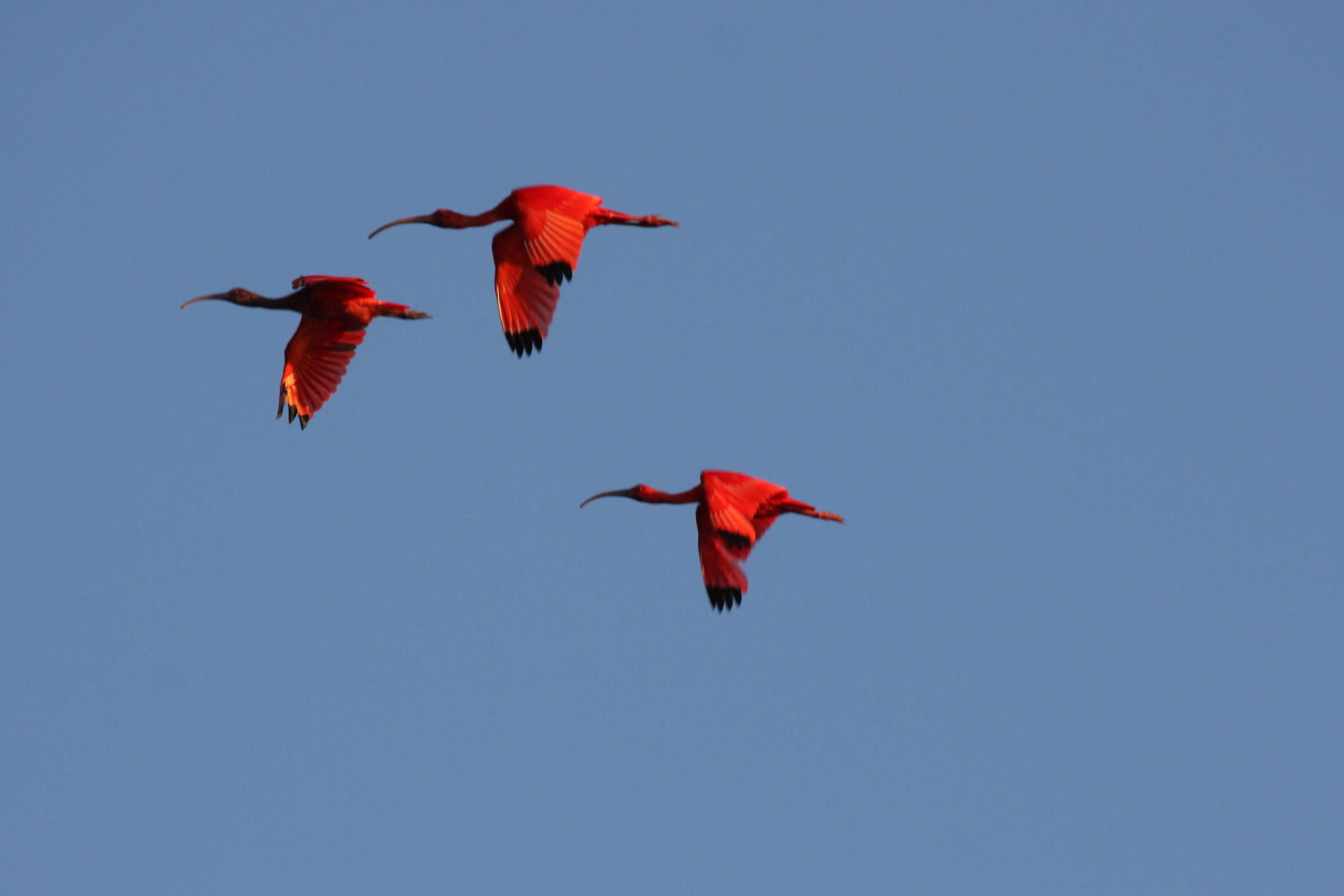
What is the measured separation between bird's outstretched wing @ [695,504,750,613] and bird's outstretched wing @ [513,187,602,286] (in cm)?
392

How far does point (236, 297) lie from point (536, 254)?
20.4ft

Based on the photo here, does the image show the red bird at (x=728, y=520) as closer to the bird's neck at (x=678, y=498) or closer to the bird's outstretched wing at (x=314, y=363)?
the bird's neck at (x=678, y=498)

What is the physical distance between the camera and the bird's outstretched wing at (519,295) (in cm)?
2858

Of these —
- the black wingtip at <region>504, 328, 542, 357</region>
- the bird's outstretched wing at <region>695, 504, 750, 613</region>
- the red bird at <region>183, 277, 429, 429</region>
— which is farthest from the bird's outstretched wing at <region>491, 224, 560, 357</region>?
the bird's outstretched wing at <region>695, 504, 750, 613</region>

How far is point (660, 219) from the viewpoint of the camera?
3069 centimetres

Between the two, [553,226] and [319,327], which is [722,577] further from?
[319,327]

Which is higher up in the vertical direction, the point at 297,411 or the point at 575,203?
the point at 575,203

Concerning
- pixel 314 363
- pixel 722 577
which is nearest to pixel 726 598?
pixel 722 577

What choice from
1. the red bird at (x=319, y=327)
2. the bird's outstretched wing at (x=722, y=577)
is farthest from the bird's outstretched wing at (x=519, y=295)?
the bird's outstretched wing at (x=722, y=577)

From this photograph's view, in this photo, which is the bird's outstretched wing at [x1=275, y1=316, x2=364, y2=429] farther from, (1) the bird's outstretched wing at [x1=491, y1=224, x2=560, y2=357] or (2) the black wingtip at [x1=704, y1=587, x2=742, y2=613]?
(2) the black wingtip at [x1=704, y1=587, x2=742, y2=613]

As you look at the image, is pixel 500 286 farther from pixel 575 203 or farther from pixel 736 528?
pixel 736 528

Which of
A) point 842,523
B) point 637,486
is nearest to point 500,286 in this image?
point 637,486

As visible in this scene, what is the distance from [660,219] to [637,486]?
4.08 metres

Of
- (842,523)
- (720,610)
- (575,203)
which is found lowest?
(720,610)
